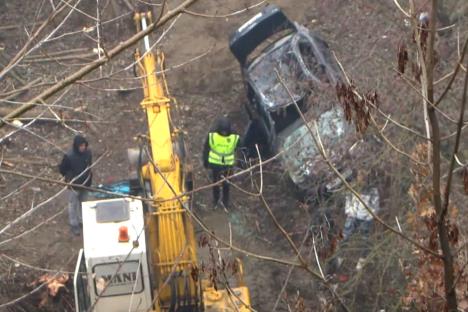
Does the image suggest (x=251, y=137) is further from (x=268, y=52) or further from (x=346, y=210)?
(x=346, y=210)

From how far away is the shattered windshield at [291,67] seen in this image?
13916 millimetres

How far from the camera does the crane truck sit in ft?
31.1

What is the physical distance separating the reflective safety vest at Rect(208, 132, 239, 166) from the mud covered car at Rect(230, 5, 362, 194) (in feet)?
2.47

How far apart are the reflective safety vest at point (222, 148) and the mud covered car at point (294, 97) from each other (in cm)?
75

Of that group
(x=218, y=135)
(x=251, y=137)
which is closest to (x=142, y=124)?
(x=251, y=137)

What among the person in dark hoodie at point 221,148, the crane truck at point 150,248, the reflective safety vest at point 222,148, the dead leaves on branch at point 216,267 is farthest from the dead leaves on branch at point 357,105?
the reflective safety vest at point 222,148

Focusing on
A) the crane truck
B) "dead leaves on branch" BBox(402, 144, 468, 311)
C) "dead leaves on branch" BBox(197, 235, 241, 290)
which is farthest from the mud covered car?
"dead leaves on branch" BBox(197, 235, 241, 290)

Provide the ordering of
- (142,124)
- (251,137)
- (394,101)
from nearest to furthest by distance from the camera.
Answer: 1. (394,101)
2. (251,137)
3. (142,124)

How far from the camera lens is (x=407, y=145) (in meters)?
11.3

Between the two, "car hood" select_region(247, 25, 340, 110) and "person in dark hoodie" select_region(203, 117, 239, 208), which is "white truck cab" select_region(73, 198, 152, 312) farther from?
"car hood" select_region(247, 25, 340, 110)

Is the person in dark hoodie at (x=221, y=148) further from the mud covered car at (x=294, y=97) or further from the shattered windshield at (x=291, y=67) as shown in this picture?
the shattered windshield at (x=291, y=67)

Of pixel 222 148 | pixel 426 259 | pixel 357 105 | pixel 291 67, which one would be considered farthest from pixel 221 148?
pixel 357 105

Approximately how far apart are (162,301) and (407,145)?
3490mm

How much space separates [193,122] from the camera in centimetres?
1616
